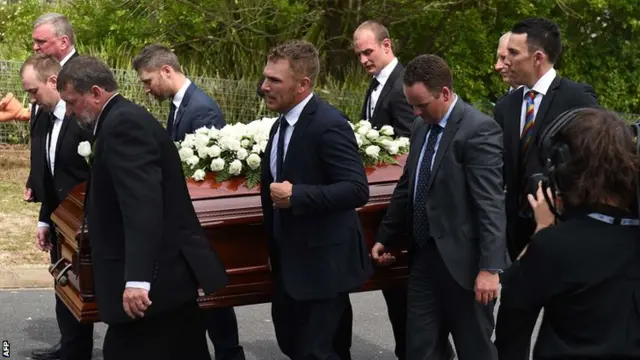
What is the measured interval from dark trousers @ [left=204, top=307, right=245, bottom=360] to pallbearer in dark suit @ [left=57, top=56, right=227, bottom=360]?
1.37 meters

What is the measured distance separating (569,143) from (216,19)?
9.62 meters

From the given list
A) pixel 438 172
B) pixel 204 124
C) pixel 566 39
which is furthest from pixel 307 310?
pixel 566 39

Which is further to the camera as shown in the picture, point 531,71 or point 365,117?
point 365,117

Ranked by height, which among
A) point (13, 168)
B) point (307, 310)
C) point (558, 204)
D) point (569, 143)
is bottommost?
point (13, 168)

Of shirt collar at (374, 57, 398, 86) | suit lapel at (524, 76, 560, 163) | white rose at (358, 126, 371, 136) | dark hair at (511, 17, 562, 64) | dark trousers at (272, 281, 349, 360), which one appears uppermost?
dark hair at (511, 17, 562, 64)

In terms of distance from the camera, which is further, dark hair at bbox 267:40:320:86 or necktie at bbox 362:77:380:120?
necktie at bbox 362:77:380:120

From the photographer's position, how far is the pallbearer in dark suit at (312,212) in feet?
15.3

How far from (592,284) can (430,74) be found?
1949 mm

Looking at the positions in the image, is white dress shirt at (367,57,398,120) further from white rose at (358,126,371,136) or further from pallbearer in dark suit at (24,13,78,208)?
pallbearer in dark suit at (24,13,78,208)

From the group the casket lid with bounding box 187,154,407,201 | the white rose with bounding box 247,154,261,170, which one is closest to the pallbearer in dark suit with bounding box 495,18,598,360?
the casket lid with bounding box 187,154,407,201

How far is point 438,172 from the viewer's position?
4.67 m

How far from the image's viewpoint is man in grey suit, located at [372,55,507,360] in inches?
179

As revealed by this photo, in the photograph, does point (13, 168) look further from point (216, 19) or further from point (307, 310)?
point (307, 310)

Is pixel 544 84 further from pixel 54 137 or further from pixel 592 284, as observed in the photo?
pixel 54 137
